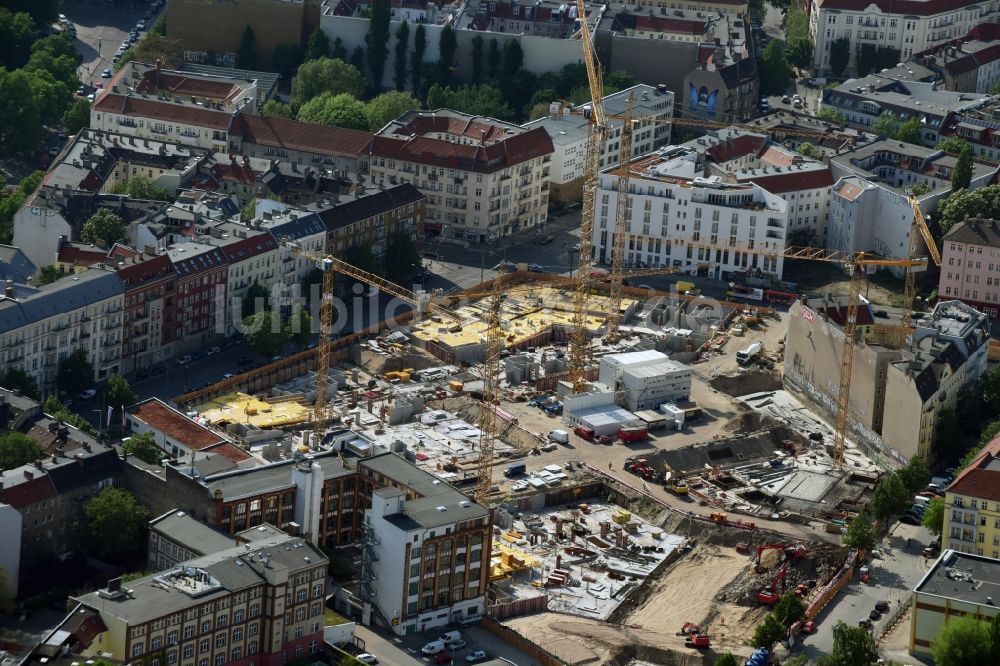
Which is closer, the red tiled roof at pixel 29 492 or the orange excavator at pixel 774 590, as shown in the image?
the red tiled roof at pixel 29 492

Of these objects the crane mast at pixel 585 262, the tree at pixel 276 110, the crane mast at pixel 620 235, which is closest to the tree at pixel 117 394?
the crane mast at pixel 585 262

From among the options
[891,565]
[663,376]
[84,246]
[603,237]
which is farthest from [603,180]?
[891,565]

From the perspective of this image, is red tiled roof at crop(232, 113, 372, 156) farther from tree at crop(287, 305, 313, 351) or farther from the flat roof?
the flat roof

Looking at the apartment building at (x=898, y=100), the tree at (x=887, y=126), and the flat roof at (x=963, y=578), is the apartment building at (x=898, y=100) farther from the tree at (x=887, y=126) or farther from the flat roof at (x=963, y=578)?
the flat roof at (x=963, y=578)

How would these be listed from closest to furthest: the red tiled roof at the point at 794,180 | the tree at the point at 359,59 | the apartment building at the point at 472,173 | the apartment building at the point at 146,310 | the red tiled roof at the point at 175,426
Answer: the red tiled roof at the point at 175,426, the apartment building at the point at 146,310, the red tiled roof at the point at 794,180, the apartment building at the point at 472,173, the tree at the point at 359,59

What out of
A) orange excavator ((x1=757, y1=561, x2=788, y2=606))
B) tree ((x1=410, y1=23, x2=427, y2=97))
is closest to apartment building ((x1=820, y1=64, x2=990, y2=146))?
tree ((x1=410, y1=23, x2=427, y2=97))
